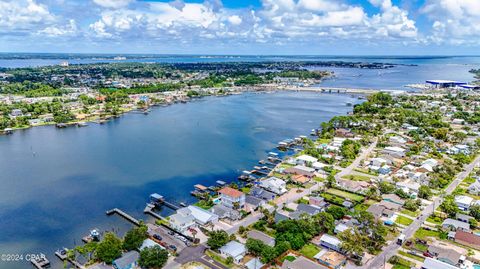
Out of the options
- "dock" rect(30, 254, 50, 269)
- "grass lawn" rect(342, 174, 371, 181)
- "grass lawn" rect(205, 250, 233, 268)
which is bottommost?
"dock" rect(30, 254, 50, 269)

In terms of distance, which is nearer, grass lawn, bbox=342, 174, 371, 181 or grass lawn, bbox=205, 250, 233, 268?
grass lawn, bbox=205, 250, 233, 268

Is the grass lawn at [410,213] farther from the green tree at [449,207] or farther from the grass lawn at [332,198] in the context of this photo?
the grass lawn at [332,198]

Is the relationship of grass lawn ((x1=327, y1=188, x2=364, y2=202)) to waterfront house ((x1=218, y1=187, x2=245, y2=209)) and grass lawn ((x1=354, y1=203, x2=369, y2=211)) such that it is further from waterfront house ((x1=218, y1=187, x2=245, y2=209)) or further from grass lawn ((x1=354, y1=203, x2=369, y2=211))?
waterfront house ((x1=218, y1=187, x2=245, y2=209))

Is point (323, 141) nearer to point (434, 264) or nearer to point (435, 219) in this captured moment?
point (435, 219)

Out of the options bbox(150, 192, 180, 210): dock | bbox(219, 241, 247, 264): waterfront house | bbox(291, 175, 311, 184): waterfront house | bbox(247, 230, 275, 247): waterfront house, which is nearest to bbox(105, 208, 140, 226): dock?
bbox(150, 192, 180, 210): dock

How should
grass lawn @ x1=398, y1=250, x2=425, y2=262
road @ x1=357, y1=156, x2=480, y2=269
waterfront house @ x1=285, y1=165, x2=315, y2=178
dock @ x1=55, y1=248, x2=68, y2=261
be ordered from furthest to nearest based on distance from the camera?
1. waterfront house @ x1=285, y1=165, x2=315, y2=178
2. dock @ x1=55, y1=248, x2=68, y2=261
3. grass lawn @ x1=398, y1=250, x2=425, y2=262
4. road @ x1=357, y1=156, x2=480, y2=269
